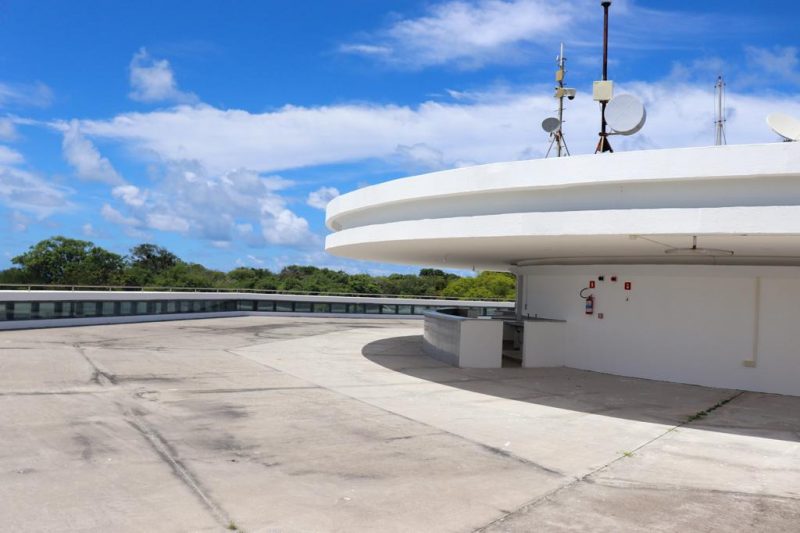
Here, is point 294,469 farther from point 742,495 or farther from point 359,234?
point 359,234

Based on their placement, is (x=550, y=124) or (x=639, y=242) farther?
(x=550, y=124)

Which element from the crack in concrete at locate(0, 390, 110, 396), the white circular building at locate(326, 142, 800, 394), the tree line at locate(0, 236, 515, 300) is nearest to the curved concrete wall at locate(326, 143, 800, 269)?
the white circular building at locate(326, 142, 800, 394)

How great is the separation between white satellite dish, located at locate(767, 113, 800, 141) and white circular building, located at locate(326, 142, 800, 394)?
2516 millimetres

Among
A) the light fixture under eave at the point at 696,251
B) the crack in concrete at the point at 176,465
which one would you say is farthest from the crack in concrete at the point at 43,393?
the light fixture under eave at the point at 696,251

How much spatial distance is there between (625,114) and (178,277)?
59.1 m

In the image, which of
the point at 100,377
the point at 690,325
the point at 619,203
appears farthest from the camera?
the point at 690,325

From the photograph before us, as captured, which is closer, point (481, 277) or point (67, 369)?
point (67, 369)

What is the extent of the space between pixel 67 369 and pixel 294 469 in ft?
32.3

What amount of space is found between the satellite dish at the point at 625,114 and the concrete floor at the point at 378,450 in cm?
607

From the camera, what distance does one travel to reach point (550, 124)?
18828 millimetres

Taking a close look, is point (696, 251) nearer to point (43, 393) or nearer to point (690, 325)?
point (690, 325)

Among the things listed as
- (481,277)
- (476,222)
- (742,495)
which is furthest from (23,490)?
(481,277)

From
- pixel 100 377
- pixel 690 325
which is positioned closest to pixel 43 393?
pixel 100 377

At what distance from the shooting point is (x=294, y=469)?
7863 mm
